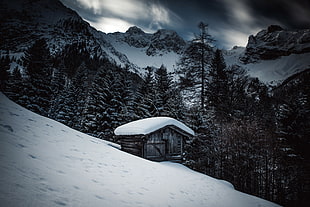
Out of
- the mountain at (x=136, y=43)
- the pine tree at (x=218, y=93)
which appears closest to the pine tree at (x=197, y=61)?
the pine tree at (x=218, y=93)

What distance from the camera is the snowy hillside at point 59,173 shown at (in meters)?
1.79

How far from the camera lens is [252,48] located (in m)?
73.2

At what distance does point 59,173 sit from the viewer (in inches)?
97.0

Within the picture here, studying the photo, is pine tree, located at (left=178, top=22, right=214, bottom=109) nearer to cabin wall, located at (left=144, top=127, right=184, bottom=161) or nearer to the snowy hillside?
cabin wall, located at (left=144, top=127, right=184, bottom=161)

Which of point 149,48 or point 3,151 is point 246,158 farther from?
point 149,48

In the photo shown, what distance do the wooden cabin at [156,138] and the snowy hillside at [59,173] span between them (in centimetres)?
544

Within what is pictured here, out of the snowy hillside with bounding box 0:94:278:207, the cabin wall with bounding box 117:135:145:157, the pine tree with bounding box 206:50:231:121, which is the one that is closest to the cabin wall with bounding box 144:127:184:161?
the cabin wall with bounding box 117:135:145:157

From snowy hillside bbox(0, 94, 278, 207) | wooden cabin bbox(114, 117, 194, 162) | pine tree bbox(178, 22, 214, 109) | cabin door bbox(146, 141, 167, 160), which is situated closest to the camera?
snowy hillside bbox(0, 94, 278, 207)

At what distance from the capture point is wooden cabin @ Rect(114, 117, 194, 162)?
9695 millimetres

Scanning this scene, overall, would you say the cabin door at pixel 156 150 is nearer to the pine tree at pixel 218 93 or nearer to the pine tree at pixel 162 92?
the pine tree at pixel 162 92

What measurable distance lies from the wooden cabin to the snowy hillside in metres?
5.44

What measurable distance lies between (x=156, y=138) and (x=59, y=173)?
823 cm

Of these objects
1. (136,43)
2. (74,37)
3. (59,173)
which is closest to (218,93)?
(59,173)

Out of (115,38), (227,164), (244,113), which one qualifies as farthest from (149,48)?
(227,164)
